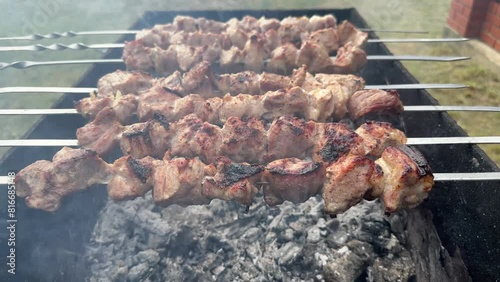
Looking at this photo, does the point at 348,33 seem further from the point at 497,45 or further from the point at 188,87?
the point at 497,45

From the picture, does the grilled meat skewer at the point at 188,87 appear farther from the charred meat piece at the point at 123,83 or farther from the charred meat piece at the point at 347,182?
the charred meat piece at the point at 347,182

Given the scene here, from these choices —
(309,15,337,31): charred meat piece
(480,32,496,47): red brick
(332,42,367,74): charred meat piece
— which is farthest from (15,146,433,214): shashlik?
(480,32,496,47): red brick

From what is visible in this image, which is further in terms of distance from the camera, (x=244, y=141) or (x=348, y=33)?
(x=348, y=33)

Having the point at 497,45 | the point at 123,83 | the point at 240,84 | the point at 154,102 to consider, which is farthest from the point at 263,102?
the point at 497,45

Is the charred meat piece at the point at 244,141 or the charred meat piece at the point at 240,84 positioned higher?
the charred meat piece at the point at 240,84

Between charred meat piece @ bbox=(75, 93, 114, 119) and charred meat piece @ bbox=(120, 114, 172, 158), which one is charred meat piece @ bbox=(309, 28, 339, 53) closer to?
charred meat piece @ bbox=(120, 114, 172, 158)

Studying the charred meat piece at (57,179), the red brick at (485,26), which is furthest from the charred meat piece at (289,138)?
the red brick at (485,26)

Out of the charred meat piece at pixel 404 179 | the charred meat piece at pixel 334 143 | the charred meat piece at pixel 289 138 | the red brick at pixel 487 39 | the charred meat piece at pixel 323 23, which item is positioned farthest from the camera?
the red brick at pixel 487 39
